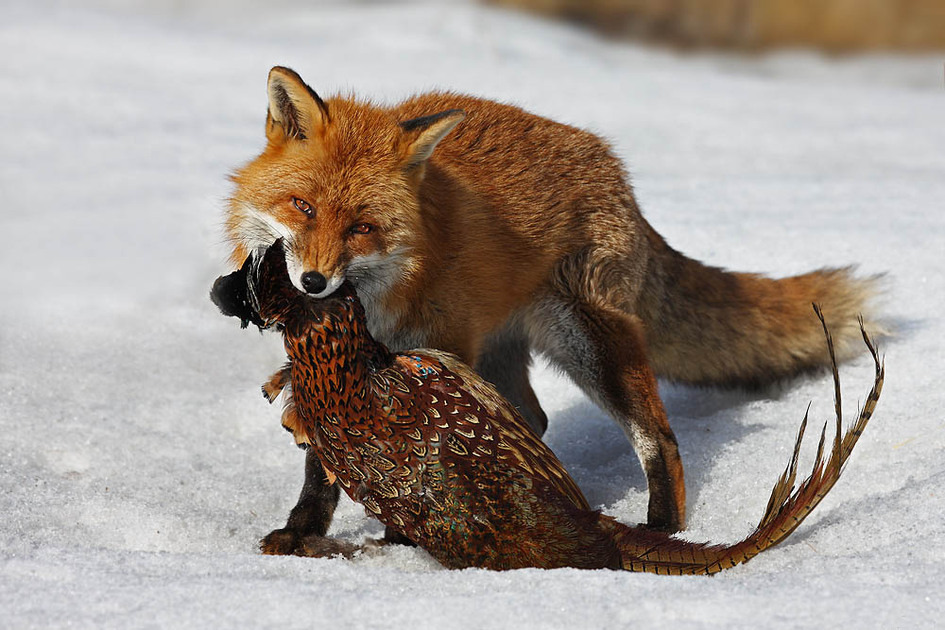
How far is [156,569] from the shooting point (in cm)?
247

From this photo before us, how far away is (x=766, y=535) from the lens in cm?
269

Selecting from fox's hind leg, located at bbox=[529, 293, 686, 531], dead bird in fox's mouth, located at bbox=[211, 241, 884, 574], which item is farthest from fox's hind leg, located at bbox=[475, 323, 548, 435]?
dead bird in fox's mouth, located at bbox=[211, 241, 884, 574]

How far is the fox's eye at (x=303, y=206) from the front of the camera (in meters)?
3.09

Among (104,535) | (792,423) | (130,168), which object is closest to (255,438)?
(104,535)

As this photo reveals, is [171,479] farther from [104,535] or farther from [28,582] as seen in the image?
[28,582]

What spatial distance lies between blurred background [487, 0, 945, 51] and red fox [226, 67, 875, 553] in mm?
8026

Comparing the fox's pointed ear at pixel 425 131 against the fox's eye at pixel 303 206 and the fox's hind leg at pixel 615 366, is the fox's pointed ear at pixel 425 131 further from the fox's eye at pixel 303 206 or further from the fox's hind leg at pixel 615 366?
the fox's hind leg at pixel 615 366

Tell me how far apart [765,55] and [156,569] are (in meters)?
10.8

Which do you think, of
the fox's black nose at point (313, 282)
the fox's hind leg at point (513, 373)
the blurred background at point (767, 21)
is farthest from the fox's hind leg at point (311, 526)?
the blurred background at point (767, 21)

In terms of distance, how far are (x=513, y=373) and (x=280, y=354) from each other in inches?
54.6

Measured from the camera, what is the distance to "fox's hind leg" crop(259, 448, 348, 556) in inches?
127

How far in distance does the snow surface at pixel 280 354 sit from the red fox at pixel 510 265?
23cm

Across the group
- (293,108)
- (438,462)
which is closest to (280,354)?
(293,108)

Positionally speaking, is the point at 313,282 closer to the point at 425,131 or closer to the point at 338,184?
the point at 338,184
